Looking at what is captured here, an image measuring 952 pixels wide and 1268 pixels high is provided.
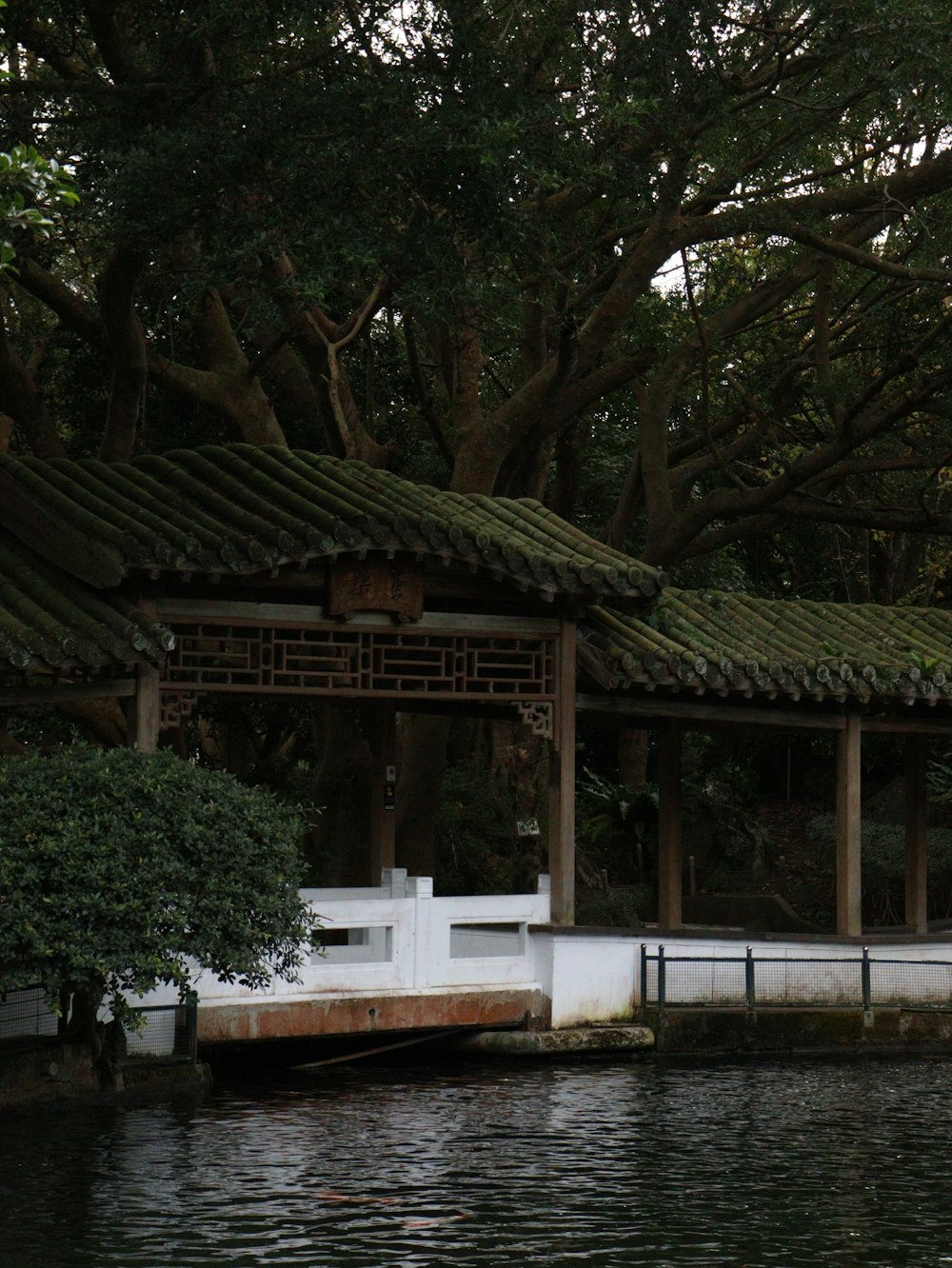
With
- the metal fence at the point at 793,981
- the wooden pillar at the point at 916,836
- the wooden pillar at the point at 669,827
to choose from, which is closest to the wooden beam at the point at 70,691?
the metal fence at the point at 793,981

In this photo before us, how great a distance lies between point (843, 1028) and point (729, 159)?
7.74m

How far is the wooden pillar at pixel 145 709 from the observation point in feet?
41.7

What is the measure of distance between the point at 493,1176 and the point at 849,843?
732 centimetres

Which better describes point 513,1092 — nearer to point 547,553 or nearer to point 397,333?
point 547,553

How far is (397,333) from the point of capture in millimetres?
22672

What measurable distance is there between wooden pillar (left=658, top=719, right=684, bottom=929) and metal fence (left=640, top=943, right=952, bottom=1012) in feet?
5.10

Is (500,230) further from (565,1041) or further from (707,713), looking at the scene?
(565,1041)

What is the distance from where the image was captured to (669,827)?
56.3 ft

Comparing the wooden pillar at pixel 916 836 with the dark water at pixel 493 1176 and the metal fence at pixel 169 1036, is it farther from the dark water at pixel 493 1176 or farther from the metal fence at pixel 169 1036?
the metal fence at pixel 169 1036

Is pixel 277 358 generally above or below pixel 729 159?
below

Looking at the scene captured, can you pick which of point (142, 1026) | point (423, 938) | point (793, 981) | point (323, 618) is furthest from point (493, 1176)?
point (793, 981)

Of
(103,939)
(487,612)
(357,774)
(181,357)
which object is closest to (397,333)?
(181,357)

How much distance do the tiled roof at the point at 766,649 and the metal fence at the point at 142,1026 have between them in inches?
177

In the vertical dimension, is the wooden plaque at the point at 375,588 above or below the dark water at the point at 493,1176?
above
